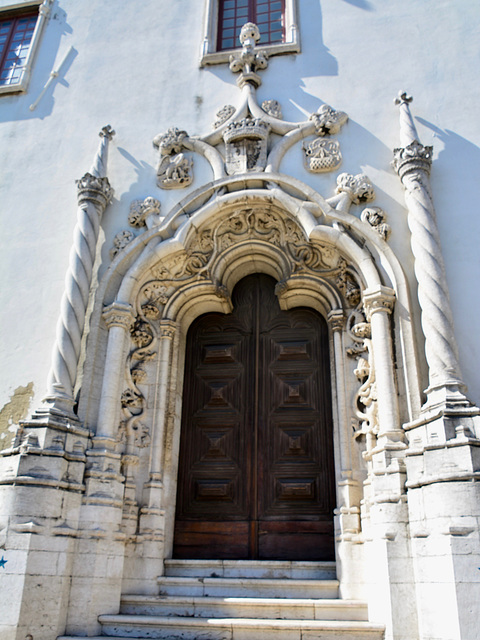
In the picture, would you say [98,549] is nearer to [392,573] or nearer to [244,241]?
[392,573]

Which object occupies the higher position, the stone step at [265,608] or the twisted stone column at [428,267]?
the twisted stone column at [428,267]

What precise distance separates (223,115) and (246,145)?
712 millimetres

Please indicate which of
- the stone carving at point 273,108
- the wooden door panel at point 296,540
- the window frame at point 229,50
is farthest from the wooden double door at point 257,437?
the window frame at point 229,50

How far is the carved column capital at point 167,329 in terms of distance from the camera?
7.20m

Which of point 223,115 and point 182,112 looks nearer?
point 223,115

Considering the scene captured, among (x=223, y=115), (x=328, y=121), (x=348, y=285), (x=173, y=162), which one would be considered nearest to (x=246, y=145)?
(x=223, y=115)

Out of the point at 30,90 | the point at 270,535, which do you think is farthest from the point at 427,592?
the point at 30,90

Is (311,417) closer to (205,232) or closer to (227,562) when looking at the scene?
(227,562)

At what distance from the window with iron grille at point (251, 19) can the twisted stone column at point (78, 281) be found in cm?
261

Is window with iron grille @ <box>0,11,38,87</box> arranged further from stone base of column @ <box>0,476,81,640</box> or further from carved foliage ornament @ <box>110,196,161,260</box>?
stone base of column @ <box>0,476,81,640</box>

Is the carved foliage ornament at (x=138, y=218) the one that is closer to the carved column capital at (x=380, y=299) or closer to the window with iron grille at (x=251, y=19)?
the carved column capital at (x=380, y=299)

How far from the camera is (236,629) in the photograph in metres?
5.24

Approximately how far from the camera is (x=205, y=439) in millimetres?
7148

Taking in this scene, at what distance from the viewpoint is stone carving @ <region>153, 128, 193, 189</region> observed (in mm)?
7602
